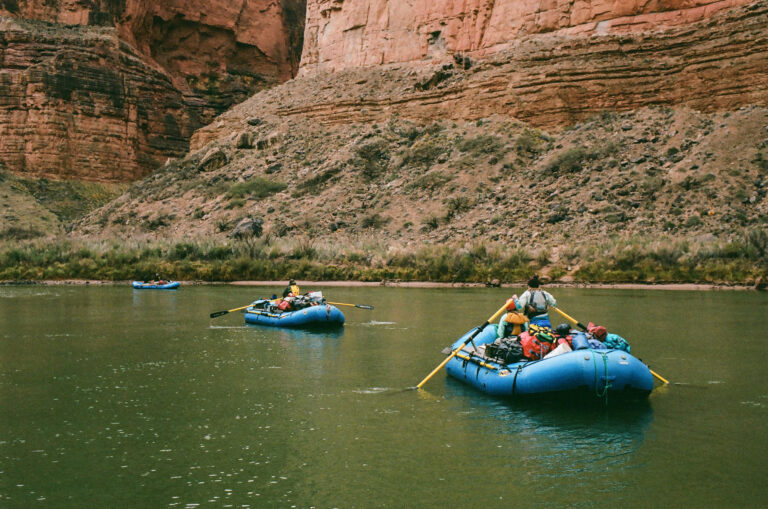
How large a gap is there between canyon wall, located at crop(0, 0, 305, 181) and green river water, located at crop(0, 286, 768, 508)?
54534mm

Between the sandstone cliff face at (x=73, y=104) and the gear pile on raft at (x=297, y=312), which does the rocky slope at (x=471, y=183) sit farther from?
the gear pile on raft at (x=297, y=312)

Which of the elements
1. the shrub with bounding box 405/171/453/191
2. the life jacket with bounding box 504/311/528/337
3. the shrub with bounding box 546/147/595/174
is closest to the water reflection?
the life jacket with bounding box 504/311/528/337

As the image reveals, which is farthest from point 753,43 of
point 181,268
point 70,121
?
point 70,121

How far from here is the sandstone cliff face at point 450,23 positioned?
47188mm

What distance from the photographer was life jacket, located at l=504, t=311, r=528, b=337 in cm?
1341

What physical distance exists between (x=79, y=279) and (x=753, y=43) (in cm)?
3910

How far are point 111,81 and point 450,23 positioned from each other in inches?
1329

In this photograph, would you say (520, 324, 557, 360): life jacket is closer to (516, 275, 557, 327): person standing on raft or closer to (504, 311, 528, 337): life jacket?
(504, 311, 528, 337): life jacket

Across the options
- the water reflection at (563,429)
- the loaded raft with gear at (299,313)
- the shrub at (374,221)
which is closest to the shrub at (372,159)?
the shrub at (374,221)

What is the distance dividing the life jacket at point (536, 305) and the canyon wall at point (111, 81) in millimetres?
63496

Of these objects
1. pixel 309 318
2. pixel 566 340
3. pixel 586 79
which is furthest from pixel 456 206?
pixel 566 340

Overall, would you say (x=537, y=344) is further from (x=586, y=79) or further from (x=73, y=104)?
(x=73, y=104)

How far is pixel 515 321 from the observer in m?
13.4

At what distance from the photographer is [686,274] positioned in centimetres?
3422
